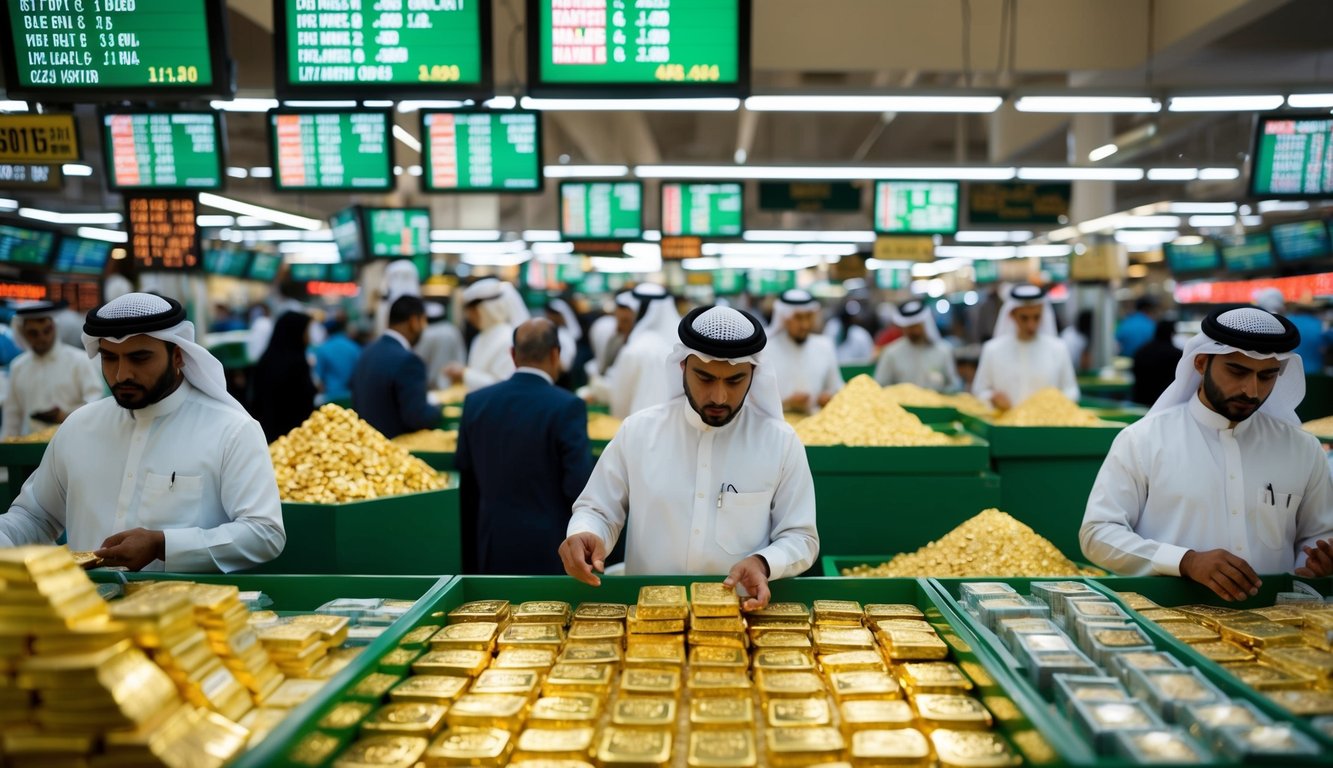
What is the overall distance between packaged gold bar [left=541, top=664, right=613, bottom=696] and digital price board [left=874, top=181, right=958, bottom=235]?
8.63 m

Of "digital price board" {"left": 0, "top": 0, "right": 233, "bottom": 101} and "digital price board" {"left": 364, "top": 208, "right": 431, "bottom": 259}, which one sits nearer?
"digital price board" {"left": 0, "top": 0, "right": 233, "bottom": 101}

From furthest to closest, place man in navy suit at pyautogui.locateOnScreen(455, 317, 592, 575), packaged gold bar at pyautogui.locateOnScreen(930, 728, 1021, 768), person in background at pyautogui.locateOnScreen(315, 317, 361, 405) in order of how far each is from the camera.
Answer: person in background at pyautogui.locateOnScreen(315, 317, 361, 405)
man in navy suit at pyautogui.locateOnScreen(455, 317, 592, 575)
packaged gold bar at pyautogui.locateOnScreen(930, 728, 1021, 768)

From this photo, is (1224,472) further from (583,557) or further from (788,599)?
(583,557)

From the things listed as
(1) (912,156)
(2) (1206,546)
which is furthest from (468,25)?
(1) (912,156)

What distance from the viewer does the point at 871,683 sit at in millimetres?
2141

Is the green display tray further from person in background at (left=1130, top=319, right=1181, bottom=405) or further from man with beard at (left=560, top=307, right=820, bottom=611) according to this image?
person in background at (left=1130, top=319, right=1181, bottom=405)

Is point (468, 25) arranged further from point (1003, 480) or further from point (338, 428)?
point (1003, 480)

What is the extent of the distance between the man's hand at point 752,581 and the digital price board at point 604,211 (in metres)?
7.91

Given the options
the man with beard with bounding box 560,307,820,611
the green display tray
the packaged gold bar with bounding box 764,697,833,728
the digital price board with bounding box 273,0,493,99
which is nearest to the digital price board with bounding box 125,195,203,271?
the digital price board with bounding box 273,0,493,99

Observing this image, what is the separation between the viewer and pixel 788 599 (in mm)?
2764

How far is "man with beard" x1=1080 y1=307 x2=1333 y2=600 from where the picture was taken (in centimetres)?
310

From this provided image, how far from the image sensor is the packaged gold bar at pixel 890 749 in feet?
6.08

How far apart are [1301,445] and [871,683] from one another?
221 cm

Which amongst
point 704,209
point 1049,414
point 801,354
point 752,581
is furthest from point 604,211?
point 752,581
